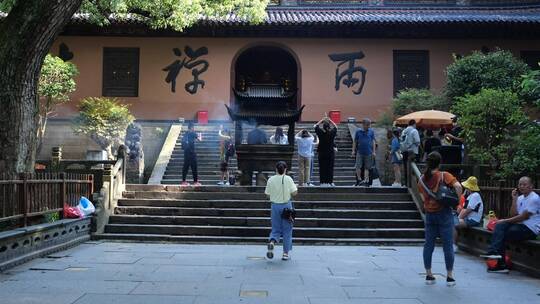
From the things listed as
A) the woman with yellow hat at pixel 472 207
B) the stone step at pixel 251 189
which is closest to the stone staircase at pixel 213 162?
the stone step at pixel 251 189

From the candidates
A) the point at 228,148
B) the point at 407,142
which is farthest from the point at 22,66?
the point at 407,142

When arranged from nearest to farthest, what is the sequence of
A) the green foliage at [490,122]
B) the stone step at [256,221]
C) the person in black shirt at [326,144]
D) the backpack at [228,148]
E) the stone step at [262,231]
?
1. the stone step at [262,231]
2. the stone step at [256,221]
3. the green foliage at [490,122]
4. the person in black shirt at [326,144]
5. the backpack at [228,148]

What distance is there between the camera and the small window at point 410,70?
21812 mm

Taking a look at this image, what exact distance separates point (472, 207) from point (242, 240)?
4198mm

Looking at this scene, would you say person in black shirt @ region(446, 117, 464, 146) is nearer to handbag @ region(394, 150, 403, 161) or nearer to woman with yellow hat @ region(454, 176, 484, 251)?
handbag @ region(394, 150, 403, 161)

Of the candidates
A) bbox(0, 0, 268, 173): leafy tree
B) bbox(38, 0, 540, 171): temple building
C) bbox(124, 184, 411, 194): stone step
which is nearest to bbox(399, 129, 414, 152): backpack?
bbox(124, 184, 411, 194): stone step

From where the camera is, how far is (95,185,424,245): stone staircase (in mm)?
10312

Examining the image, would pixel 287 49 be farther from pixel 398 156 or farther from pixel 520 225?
pixel 520 225

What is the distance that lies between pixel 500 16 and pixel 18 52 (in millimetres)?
18906

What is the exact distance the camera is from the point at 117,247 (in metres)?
9.16

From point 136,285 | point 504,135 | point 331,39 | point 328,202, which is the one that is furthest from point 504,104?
point 331,39

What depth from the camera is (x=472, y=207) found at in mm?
8664

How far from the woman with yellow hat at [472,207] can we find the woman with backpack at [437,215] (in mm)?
2477

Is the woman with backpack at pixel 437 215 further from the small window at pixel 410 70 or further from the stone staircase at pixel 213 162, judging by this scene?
the small window at pixel 410 70
